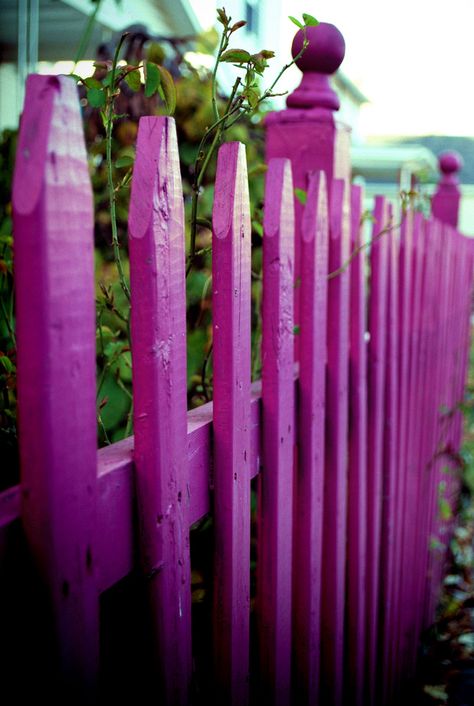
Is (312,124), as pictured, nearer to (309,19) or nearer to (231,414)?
(309,19)

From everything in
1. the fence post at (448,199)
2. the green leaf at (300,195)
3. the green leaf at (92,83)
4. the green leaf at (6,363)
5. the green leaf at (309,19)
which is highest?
the green leaf at (309,19)

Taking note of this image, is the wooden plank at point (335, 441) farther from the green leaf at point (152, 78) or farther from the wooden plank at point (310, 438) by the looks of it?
the green leaf at point (152, 78)

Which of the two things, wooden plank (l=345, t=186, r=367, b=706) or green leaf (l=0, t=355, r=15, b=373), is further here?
wooden plank (l=345, t=186, r=367, b=706)

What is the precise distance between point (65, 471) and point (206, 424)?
0.37m

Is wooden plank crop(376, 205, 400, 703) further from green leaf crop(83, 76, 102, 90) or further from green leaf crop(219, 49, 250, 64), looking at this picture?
green leaf crop(83, 76, 102, 90)

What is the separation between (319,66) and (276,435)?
3.13ft

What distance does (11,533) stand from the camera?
74cm

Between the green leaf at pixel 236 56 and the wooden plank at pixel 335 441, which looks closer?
the green leaf at pixel 236 56

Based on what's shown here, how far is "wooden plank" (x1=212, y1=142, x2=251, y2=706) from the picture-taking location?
106 cm

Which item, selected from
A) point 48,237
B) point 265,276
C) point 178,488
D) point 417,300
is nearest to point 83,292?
point 48,237

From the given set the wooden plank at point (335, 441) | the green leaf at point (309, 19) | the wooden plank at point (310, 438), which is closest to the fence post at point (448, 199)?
the wooden plank at point (335, 441)

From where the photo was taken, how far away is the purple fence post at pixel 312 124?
170 cm

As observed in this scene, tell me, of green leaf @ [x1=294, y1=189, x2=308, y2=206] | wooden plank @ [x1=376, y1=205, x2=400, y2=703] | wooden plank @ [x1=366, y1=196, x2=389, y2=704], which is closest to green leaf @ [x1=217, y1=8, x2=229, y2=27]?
green leaf @ [x1=294, y1=189, x2=308, y2=206]

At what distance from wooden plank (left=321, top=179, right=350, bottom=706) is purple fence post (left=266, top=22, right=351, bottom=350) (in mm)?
110
